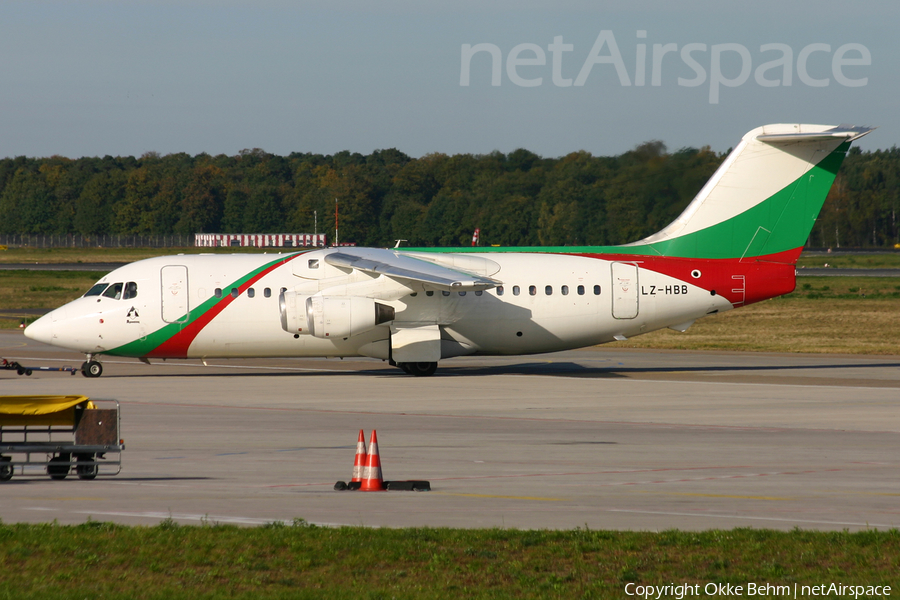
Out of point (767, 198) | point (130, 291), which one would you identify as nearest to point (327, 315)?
point (130, 291)

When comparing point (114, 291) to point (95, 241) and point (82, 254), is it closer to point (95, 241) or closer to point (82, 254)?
point (82, 254)

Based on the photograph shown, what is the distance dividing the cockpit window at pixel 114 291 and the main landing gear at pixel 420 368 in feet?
27.4

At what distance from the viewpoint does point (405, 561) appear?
9.75 metres

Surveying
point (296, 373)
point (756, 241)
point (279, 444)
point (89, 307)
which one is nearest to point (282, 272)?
point (296, 373)

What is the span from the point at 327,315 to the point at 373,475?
571 inches

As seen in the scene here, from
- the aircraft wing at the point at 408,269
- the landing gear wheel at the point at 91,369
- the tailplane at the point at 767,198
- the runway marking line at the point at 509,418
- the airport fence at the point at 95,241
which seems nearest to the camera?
the runway marking line at the point at 509,418

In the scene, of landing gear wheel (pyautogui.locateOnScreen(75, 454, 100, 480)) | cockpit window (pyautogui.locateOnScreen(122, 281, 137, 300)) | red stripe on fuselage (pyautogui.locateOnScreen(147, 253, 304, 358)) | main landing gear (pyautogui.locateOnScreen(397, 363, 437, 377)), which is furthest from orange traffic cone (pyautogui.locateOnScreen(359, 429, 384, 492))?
cockpit window (pyautogui.locateOnScreen(122, 281, 137, 300))

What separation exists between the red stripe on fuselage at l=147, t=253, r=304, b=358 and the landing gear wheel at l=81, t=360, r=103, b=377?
64.1 inches

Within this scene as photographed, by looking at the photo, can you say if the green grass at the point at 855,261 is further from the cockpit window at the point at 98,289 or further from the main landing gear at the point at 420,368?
the cockpit window at the point at 98,289

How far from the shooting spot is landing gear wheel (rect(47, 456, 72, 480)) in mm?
14097

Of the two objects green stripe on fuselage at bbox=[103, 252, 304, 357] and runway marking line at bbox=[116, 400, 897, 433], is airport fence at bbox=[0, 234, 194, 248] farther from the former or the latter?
runway marking line at bbox=[116, 400, 897, 433]

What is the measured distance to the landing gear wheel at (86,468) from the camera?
46.2 ft

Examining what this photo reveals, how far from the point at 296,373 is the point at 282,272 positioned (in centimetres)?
349

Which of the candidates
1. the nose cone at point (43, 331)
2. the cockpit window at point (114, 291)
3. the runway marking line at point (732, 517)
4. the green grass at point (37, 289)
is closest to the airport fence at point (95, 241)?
the green grass at point (37, 289)
